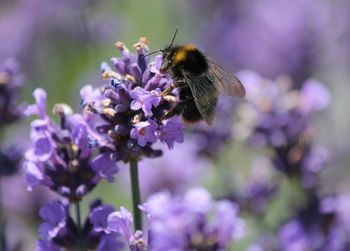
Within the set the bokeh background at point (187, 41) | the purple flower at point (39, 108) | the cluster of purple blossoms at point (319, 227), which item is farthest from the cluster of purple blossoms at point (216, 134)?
the purple flower at point (39, 108)

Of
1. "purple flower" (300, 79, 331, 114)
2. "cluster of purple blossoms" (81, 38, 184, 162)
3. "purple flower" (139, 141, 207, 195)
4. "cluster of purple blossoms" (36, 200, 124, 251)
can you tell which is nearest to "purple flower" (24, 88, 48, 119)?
"cluster of purple blossoms" (81, 38, 184, 162)

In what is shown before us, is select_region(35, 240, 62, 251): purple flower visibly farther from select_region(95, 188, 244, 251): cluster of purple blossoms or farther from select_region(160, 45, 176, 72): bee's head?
select_region(160, 45, 176, 72): bee's head

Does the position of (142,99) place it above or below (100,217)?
above

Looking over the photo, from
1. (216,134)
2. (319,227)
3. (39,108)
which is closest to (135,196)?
(39,108)

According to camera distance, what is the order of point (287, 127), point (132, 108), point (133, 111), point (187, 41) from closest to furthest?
point (132, 108)
point (133, 111)
point (287, 127)
point (187, 41)

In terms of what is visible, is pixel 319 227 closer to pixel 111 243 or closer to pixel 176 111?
pixel 176 111

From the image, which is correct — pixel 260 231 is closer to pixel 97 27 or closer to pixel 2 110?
pixel 2 110

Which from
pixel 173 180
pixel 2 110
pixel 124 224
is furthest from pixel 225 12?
pixel 124 224
